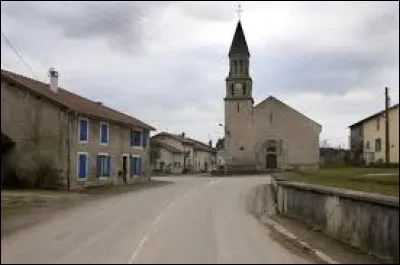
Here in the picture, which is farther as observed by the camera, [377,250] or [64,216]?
[64,216]

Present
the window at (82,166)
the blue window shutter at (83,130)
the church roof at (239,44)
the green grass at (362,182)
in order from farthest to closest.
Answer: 1. the church roof at (239,44)
2. the blue window shutter at (83,130)
3. the window at (82,166)
4. the green grass at (362,182)

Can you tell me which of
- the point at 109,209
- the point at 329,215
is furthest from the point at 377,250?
the point at 109,209

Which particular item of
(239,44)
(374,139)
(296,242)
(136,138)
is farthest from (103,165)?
(239,44)

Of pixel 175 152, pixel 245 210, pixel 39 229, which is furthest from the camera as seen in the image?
pixel 175 152

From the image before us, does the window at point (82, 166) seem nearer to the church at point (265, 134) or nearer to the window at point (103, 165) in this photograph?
the window at point (103, 165)

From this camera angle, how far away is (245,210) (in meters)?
28.1

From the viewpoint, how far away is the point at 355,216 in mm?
16891

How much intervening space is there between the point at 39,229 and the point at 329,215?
27.7 ft

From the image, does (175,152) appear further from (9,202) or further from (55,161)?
(9,202)

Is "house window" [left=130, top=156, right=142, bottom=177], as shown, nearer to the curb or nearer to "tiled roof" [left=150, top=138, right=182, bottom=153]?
the curb

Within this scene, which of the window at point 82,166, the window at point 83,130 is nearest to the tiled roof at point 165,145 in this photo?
the window at point 83,130

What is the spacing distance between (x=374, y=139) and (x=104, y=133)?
38.3 m

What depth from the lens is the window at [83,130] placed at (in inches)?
1634

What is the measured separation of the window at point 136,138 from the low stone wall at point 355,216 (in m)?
29.5
